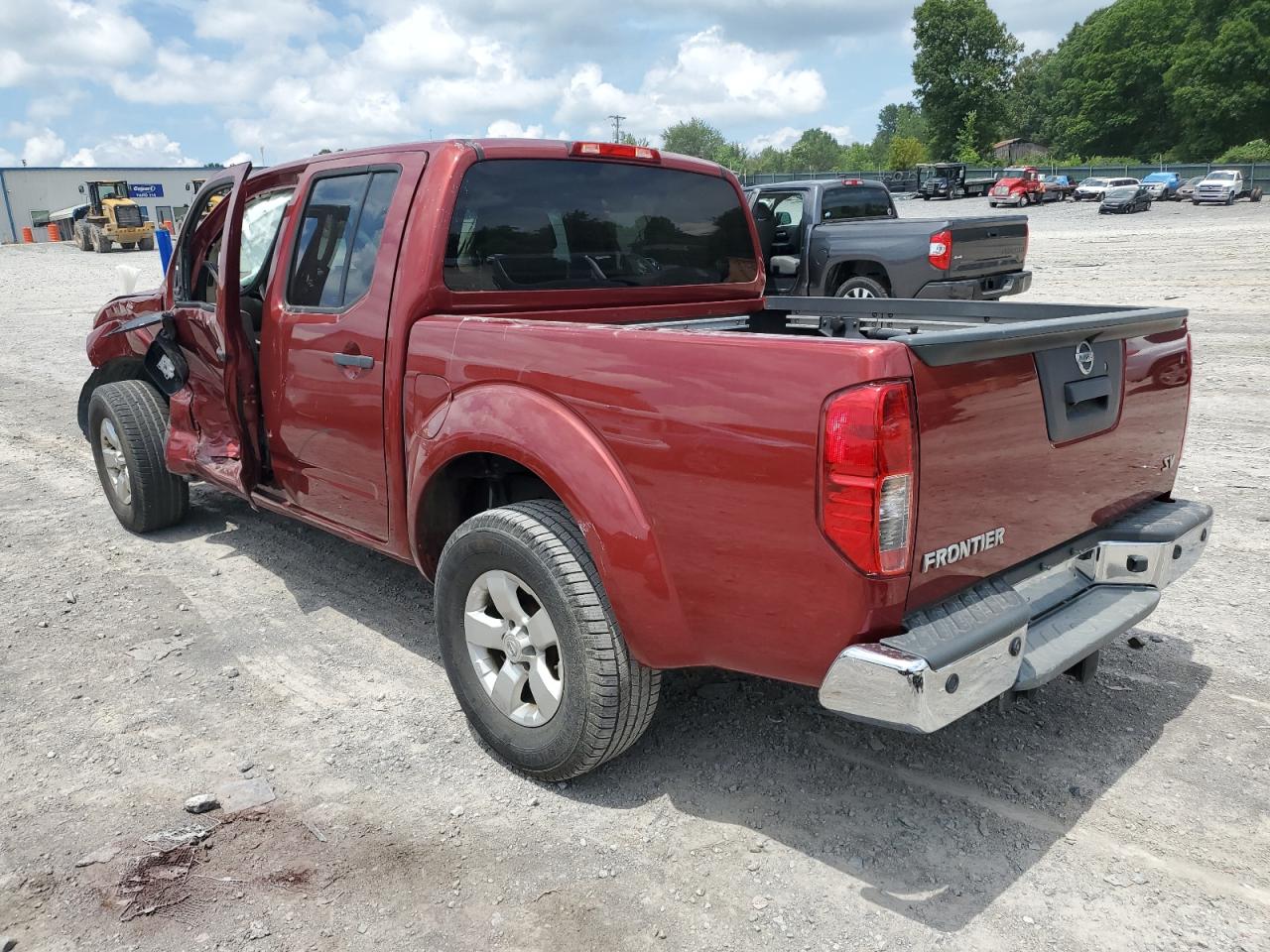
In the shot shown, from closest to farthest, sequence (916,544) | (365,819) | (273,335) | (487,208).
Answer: (916,544), (365,819), (487,208), (273,335)

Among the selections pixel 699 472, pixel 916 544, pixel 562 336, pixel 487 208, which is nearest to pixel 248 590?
pixel 487 208

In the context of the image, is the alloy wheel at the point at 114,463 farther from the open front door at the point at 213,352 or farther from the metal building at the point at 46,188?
the metal building at the point at 46,188

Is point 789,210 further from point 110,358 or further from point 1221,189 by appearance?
point 1221,189

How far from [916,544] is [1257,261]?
19.5 meters

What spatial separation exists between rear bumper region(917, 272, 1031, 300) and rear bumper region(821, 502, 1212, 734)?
7.46 metres

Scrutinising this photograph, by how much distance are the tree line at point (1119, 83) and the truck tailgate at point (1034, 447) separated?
243 ft

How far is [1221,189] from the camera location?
39.1 m

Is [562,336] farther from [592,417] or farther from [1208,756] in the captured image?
[1208,756]

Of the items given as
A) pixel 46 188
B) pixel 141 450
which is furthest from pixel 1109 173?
pixel 46 188

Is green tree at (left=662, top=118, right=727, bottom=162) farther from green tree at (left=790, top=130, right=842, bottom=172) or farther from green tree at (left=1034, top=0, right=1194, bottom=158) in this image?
green tree at (left=1034, top=0, right=1194, bottom=158)

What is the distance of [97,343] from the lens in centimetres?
589

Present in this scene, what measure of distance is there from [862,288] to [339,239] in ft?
26.7

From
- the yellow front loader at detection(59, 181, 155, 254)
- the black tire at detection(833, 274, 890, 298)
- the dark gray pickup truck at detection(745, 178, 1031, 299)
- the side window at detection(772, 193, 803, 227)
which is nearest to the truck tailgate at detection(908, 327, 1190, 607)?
the dark gray pickup truck at detection(745, 178, 1031, 299)

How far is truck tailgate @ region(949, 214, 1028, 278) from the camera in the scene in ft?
33.7
